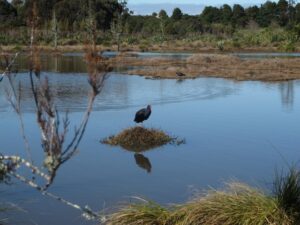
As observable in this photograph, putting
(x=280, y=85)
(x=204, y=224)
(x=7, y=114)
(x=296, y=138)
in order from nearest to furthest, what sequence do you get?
(x=204, y=224), (x=296, y=138), (x=7, y=114), (x=280, y=85)

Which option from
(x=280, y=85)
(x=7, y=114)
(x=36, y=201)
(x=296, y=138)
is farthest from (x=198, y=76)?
(x=36, y=201)

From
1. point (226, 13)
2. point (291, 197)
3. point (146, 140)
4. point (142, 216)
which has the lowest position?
point (146, 140)

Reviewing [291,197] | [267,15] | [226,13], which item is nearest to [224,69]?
[291,197]

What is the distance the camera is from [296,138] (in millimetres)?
13195

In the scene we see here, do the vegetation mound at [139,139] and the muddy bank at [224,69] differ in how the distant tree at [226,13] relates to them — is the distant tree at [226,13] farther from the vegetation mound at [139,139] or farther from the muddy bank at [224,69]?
the vegetation mound at [139,139]

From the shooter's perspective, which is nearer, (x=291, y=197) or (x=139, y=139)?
(x=291, y=197)

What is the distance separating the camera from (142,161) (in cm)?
1111

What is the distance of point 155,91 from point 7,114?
8.33 metres

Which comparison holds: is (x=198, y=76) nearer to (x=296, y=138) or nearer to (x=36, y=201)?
(x=296, y=138)

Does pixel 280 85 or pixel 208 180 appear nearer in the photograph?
pixel 208 180

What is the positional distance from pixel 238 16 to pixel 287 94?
77429 millimetres

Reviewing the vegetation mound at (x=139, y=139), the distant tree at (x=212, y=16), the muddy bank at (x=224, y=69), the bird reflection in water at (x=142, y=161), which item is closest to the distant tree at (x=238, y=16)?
the distant tree at (x=212, y=16)

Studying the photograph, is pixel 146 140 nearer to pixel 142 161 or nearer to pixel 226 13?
pixel 142 161

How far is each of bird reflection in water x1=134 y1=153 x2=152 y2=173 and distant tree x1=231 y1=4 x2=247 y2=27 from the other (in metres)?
85.5
